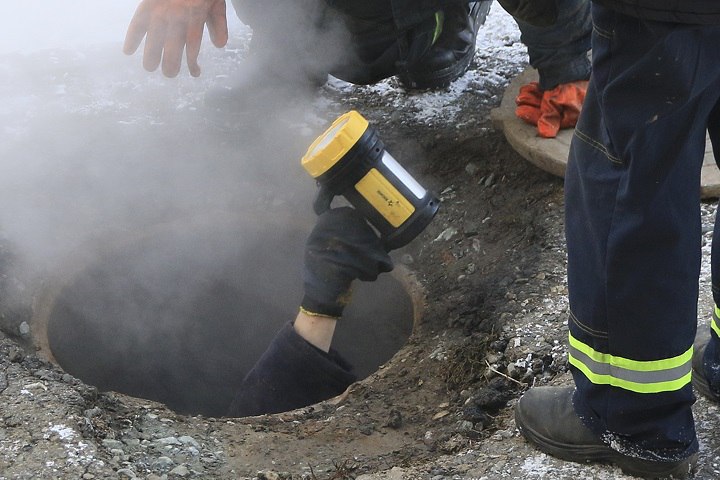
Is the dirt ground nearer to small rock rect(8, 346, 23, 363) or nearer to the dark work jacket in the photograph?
small rock rect(8, 346, 23, 363)

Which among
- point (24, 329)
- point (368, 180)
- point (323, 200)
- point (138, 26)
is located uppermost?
point (138, 26)

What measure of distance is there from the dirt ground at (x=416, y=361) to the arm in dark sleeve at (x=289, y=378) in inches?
4.0

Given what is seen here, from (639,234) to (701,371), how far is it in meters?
0.65

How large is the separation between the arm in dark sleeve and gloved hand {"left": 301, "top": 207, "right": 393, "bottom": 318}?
118 millimetres

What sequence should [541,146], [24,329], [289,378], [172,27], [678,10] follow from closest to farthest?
[678,10] → [172,27] → [289,378] → [24,329] → [541,146]

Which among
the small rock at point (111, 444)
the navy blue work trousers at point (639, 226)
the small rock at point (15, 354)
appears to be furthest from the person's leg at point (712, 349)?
the small rock at point (15, 354)

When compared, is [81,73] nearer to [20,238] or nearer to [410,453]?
[20,238]

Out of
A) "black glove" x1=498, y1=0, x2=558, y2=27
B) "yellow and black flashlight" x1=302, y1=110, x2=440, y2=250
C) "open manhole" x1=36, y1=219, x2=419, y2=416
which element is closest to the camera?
"black glove" x1=498, y1=0, x2=558, y2=27

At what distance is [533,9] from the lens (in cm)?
154

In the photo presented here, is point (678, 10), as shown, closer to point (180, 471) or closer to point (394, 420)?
point (394, 420)

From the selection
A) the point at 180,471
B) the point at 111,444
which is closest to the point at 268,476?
the point at 180,471

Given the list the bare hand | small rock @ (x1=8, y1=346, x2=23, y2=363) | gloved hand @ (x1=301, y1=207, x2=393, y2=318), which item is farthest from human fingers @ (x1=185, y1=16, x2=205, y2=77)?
small rock @ (x1=8, y1=346, x2=23, y2=363)

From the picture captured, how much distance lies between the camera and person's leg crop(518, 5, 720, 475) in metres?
1.36

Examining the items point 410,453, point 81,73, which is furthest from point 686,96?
point 81,73
